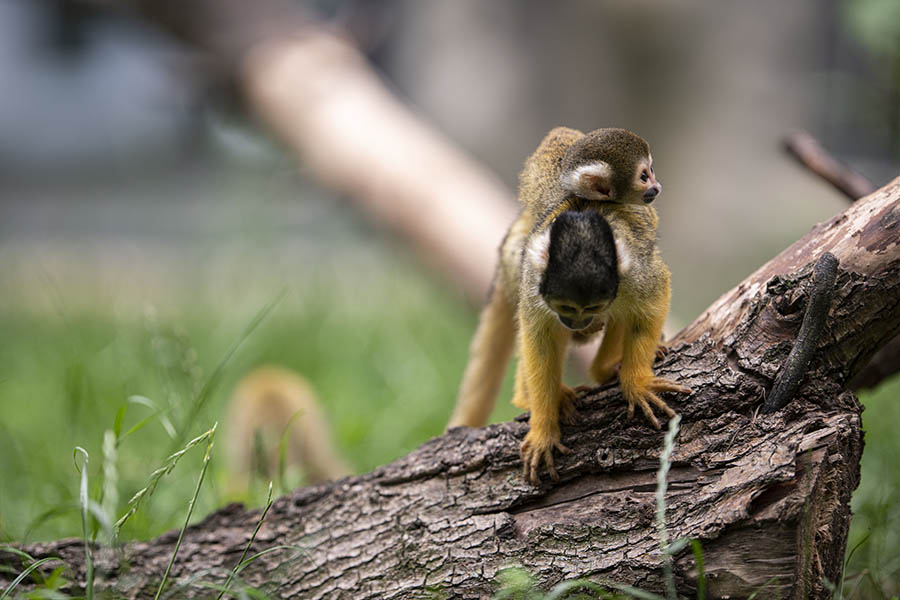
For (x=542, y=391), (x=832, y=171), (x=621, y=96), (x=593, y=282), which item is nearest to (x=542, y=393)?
(x=542, y=391)

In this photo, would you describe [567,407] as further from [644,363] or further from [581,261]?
[581,261]

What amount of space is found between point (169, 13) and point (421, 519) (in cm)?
594

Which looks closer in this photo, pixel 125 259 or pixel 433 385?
pixel 433 385

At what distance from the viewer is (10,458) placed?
3.44 metres

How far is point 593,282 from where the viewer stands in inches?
73.7

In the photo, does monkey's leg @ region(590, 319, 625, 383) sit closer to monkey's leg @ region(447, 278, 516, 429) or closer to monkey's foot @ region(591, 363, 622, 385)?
monkey's foot @ region(591, 363, 622, 385)

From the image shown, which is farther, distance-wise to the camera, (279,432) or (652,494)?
(279,432)

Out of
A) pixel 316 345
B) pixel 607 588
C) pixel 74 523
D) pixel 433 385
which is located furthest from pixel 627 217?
pixel 316 345

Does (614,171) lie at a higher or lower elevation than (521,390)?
higher

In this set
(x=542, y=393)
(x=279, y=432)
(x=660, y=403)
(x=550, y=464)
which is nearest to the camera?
(x=660, y=403)

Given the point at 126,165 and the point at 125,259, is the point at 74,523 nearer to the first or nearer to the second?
the point at 125,259

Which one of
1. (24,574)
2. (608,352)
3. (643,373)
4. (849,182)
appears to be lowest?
(24,574)

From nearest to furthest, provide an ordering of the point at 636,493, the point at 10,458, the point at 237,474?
the point at 636,493
the point at 10,458
the point at 237,474

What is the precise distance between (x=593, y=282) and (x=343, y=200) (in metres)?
4.95
